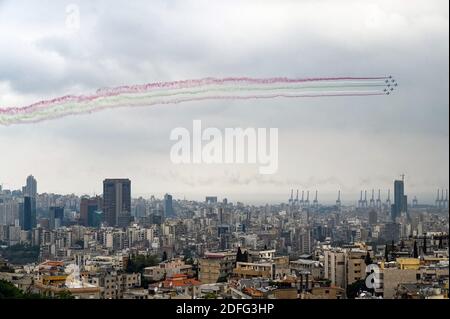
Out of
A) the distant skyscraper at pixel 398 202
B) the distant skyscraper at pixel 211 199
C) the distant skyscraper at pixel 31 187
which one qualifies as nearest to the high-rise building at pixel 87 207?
the distant skyscraper at pixel 31 187

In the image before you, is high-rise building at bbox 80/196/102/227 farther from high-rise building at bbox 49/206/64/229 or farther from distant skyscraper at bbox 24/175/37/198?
distant skyscraper at bbox 24/175/37/198

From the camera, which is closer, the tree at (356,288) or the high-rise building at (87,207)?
the tree at (356,288)

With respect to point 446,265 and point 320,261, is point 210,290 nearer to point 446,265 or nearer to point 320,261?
point 320,261

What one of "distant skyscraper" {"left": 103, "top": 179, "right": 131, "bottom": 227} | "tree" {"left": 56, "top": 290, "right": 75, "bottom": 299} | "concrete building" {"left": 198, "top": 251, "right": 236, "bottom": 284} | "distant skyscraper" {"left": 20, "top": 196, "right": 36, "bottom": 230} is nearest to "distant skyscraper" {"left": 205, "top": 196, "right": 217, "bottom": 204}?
"concrete building" {"left": 198, "top": 251, "right": 236, "bottom": 284}

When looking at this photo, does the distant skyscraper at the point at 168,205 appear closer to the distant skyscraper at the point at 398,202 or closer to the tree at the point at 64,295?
the distant skyscraper at the point at 398,202

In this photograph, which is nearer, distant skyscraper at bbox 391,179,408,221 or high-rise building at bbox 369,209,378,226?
distant skyscraper at bbox 391,179,408,221
